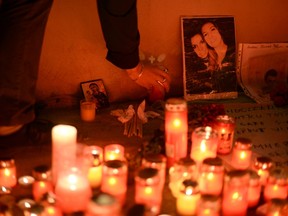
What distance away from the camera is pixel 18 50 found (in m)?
1.23

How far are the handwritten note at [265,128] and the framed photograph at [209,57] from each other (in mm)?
166

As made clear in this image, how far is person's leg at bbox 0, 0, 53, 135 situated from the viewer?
1219 millimetres

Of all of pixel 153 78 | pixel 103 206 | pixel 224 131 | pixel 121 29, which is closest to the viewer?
pixel 103 206

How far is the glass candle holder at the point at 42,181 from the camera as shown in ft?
3.37

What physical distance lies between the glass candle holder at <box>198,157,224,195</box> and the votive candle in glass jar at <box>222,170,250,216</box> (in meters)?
0.05

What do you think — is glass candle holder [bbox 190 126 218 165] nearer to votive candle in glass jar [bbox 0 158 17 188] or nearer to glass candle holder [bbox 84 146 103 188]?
glass candle holder [bbox 84 146 103 188]

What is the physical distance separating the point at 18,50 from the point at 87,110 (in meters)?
0.44

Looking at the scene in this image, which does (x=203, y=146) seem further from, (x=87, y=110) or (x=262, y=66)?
(x=262, y=66)

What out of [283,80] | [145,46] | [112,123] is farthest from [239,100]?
[112,123]

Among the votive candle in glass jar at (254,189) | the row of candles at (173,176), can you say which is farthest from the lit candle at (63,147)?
the votive candle in glass jar at (254,189)

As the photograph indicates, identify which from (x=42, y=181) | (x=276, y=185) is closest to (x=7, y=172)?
(x=42, y=181)

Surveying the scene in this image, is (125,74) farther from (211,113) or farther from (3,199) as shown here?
(3,199)

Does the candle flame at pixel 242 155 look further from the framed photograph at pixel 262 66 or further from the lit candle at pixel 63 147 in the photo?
the framed photograph at pixel 262 66

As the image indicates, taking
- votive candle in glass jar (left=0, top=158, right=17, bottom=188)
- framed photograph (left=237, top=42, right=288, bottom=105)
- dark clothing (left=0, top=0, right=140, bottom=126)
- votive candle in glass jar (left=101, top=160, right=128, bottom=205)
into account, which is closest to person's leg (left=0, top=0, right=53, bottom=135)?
dark clothing (left=0, top=0, right=140, bottom=126)
